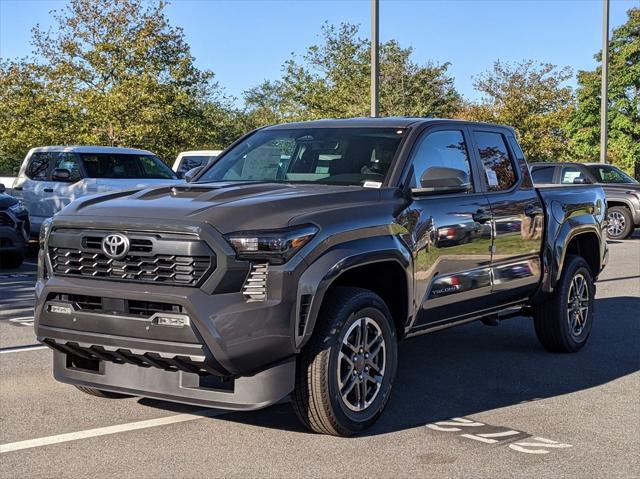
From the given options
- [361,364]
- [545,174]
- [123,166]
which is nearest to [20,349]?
[361,364]

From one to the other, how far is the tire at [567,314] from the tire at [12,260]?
8.72m

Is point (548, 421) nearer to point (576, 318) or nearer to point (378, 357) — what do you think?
point (378, 357)

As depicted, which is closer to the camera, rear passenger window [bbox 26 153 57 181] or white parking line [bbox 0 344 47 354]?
white parking line [bbox 0 344 47 354]

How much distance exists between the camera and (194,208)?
4656 mm

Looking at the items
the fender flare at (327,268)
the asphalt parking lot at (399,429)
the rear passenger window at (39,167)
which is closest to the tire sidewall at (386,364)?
the asphalt parking lot at (399,429)

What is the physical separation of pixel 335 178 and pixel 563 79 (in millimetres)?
36859

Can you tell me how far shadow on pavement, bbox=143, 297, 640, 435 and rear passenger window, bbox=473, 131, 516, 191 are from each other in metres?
1.46

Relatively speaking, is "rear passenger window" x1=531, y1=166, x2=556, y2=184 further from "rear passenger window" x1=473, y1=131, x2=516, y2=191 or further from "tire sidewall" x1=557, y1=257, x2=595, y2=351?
"rear passenger window" x1=473, y1=131, x2=516, y2=191

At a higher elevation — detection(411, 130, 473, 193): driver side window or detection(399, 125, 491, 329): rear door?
detection(411, 130, 473, 193): driver side window

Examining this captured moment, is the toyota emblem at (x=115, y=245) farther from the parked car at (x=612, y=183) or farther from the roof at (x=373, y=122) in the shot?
the parked car at (x=612, y=183)

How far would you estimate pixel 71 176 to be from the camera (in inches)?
587

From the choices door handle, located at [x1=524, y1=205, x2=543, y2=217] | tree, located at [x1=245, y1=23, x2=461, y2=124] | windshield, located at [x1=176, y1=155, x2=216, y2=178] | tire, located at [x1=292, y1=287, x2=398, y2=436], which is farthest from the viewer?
tree, located at [x1=245, y1=23, x2=461, y2=124]

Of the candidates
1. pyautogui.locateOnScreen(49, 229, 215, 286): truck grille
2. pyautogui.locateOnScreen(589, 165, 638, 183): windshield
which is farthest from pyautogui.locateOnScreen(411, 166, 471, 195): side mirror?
pyautogui.locateOnScreen(589, 165, 638, 183): windshield

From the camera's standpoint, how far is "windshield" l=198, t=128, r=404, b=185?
18.9 ft
